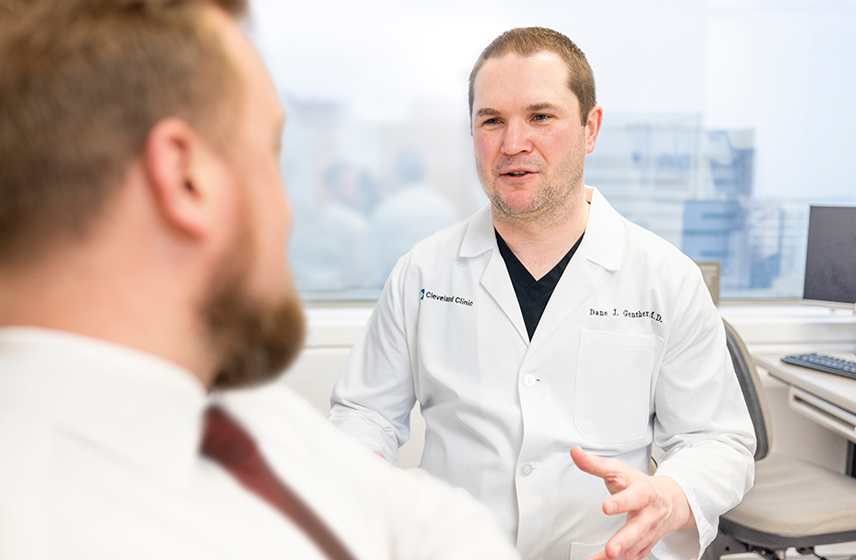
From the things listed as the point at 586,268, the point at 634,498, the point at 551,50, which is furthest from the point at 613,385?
the point at 551,50

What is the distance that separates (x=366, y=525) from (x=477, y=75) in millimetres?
1099

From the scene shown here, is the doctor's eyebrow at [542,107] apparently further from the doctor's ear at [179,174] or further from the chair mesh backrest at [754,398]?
the doctor's ear at [179,174]

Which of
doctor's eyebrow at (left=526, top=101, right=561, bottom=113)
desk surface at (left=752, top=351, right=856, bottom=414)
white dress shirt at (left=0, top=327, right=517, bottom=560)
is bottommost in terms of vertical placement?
desk surface at (left=752, top=351, right=856, bottom=414)

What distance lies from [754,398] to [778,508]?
0.29 metres

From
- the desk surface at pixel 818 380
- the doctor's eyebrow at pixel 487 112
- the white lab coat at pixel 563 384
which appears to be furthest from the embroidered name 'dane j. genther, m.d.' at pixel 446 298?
the desk surface at pixel 818 380

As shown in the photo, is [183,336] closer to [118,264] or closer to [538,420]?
[118,264]

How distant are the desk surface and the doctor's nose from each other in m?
1.26

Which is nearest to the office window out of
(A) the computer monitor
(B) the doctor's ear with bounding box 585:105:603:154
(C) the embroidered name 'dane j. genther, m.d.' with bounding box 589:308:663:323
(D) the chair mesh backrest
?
(A) the computer monitor

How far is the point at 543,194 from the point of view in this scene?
4.36 ft

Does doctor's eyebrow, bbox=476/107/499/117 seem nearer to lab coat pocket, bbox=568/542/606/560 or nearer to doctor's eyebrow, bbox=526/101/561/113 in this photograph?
doctor's eyebrow, bbox=526/101/561/113

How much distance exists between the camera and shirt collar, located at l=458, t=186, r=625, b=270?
134 cm

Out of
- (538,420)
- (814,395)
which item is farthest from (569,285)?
(814,395)

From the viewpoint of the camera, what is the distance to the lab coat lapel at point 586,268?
129cm

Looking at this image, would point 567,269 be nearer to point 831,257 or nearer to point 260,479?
point 260,479
